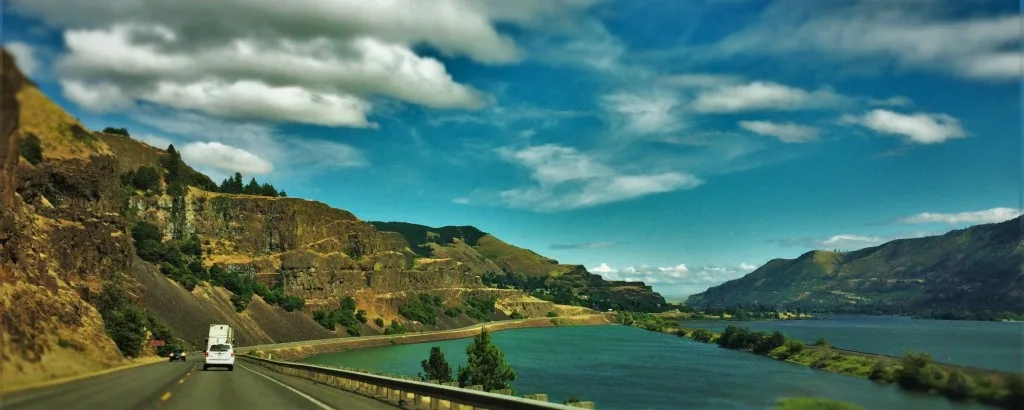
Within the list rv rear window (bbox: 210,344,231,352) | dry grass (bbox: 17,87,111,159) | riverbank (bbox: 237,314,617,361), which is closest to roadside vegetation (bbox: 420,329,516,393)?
riverbank (bbox: 237,314,617,361)

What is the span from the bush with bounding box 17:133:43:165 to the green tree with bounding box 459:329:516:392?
183 feet

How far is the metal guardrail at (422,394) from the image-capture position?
1330 centimetres

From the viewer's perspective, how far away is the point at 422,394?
18906mm

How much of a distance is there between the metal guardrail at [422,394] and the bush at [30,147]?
10.9 metres

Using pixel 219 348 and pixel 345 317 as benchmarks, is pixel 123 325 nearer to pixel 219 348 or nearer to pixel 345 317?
pixel 219 348

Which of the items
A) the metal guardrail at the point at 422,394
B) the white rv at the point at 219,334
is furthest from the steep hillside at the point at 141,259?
the metal guardrail at the point at 422,394

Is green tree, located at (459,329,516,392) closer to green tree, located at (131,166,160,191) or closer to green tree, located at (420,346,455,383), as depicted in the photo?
green tree, located at (420,346,455,383)

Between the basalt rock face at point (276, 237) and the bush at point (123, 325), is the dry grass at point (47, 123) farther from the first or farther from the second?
the basalt rock face at point (276, 237)

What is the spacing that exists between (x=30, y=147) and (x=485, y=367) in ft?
193

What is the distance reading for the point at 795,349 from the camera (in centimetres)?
10050

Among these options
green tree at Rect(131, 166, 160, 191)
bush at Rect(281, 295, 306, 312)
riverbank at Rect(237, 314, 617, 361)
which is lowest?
riverbank at Rect(237, 314, 617, 361)

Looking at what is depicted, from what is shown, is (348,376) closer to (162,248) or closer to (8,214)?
(8,214)

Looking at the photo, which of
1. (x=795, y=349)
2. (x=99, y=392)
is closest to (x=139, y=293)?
(x=99, y=392)

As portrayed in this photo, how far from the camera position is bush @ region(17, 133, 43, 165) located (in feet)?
43.9
